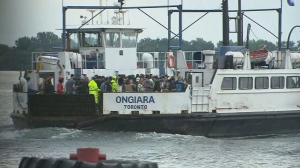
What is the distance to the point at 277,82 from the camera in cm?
2519

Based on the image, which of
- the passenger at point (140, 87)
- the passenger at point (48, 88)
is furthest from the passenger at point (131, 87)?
the passenger at point (48, 88)

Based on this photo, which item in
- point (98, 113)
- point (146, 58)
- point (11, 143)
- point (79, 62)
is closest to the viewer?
point (11, 143)

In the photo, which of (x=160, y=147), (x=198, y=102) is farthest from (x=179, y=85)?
(x=160, y=147)

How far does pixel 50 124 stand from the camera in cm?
2416

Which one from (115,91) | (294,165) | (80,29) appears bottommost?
(294,165)

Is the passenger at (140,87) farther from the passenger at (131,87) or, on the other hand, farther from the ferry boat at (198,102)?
the ferry boat at (198,102)

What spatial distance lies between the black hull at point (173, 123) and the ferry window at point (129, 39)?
6320mm

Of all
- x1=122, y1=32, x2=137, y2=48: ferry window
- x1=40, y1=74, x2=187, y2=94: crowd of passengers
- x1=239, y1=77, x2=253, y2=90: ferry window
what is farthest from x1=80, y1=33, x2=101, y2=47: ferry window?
x1=239, y1=77, x2=253, y2=90: ferry window

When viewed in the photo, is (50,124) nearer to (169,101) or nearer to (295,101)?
(169,101)

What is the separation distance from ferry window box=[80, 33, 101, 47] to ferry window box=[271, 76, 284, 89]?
23.5ft

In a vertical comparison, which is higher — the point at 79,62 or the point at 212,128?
the point at 79,62

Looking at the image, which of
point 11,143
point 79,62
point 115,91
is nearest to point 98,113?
point 115,91

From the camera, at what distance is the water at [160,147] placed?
1955 centimetres

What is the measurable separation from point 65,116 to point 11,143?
7.27 ft
